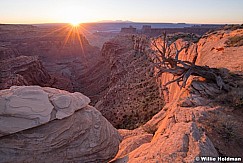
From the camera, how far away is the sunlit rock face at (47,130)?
5.10 meters

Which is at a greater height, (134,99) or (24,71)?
(134,99)

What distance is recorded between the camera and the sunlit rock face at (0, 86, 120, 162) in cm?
510

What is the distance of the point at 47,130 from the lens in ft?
17.4

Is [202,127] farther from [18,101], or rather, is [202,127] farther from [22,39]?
[22,39]

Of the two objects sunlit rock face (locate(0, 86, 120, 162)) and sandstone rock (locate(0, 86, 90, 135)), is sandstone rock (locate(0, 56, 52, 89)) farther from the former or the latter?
sunlit rock face (locate(0, 86, 120, 162))

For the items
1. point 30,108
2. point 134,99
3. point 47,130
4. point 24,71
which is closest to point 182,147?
point 47,130

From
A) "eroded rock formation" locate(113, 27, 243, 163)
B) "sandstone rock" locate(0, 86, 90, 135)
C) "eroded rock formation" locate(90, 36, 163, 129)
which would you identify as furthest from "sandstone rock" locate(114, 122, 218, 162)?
"eroded rock formation" locate(90, 36, 163, 129)

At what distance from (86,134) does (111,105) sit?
14.1 m

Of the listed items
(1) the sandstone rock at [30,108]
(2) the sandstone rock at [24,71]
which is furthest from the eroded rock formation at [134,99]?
(2) the sandstone rock at [24,71]

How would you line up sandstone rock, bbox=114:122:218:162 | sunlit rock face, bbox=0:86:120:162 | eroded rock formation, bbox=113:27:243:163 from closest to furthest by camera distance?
sandstone rock, bbox=114:122:218:162 → eroded rock formation, bbox=113:27:243:163 → sunlit rock face, bbox=0:86:120:162

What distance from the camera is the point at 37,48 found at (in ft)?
193

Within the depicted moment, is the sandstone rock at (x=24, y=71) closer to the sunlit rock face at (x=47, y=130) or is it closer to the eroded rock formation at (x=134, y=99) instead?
the eroded rock formation at (x=134, y=99)

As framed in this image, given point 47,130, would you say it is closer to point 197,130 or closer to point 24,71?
point 197,130

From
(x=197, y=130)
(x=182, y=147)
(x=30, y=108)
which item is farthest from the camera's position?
(x=30, y=108)
